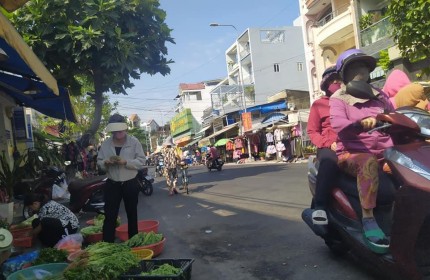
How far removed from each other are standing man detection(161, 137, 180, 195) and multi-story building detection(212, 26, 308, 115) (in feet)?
87.0

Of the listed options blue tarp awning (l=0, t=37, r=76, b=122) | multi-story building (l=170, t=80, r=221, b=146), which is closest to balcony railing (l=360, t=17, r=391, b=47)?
blue tarp awning (l=0, t=37, r=76, b=122)

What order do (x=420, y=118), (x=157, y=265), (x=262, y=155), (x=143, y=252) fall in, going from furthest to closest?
(x=262, y=155), (x=143, y=252), (x=157, y=265), (x=420, y=118)

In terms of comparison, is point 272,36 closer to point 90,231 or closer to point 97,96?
point 97,96

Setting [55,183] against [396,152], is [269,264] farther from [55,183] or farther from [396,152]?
[55,183]

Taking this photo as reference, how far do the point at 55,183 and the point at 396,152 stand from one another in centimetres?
840

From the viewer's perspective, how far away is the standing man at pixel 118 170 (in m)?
4.80

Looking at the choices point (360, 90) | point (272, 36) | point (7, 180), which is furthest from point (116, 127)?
point (272, 36)

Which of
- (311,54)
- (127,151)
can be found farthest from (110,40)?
(311,54)

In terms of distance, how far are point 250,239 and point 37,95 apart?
6543 mm

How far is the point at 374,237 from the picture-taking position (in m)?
2.86

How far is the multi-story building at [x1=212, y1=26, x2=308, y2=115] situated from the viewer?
1574 inches

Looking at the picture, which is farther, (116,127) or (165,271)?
(116,127)

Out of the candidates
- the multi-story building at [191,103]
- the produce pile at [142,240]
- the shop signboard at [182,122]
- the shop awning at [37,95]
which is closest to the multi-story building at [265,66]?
the shop signboard at [182,122]

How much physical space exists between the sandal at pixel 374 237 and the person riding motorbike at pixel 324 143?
1.88ft
